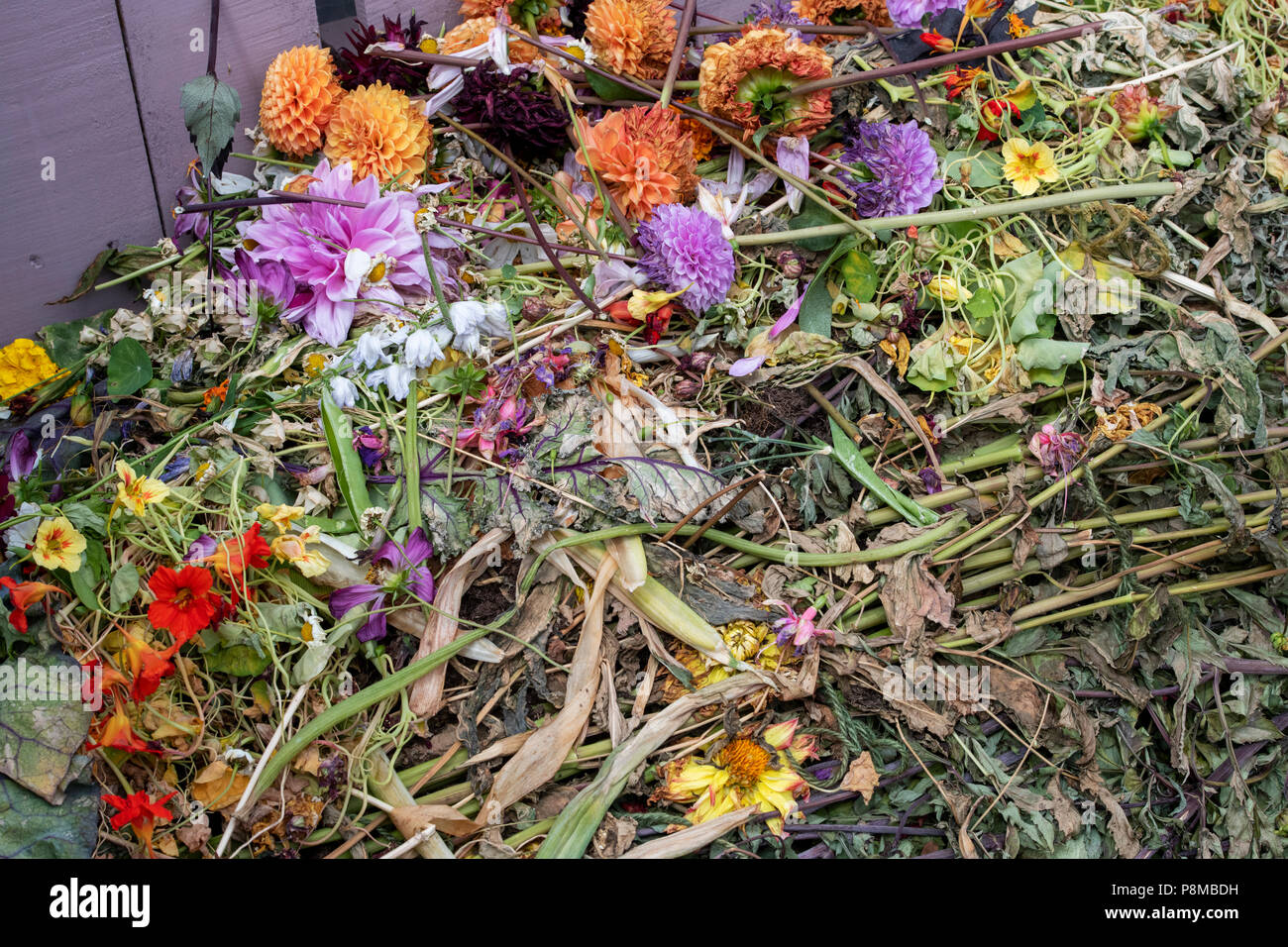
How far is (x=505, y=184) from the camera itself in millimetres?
1634

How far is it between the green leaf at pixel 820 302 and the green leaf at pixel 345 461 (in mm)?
783

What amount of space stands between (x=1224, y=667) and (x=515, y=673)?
114 cm

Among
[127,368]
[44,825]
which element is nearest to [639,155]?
[127,368]

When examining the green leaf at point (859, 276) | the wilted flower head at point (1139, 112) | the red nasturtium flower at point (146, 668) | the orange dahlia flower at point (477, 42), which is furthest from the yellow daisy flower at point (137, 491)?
the wilted flower head at point (1139, 112)

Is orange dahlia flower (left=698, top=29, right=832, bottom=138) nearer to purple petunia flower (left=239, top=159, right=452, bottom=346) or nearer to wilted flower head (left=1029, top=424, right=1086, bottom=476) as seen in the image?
purple petunia flower (left=239, top=159, right=452, bottom=346)

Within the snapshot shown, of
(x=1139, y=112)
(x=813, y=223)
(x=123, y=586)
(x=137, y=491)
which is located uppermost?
(x=1139, y=112)

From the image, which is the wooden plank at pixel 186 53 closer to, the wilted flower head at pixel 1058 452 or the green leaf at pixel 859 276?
the green leaf at pixel 859 276

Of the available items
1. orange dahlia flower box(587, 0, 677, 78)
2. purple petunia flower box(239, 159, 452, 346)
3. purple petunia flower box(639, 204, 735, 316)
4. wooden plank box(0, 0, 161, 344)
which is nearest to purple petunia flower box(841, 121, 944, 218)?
purple petunia flower box(639, 204, 735, 316)

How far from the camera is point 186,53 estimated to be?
62.1 inches

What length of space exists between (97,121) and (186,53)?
202mm

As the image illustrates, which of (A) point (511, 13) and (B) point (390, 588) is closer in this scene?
(B) point (390, 588)

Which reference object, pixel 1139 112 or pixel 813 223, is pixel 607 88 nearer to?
pixel 813 223

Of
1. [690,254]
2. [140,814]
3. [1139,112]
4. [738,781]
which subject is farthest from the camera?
[1139,112]
